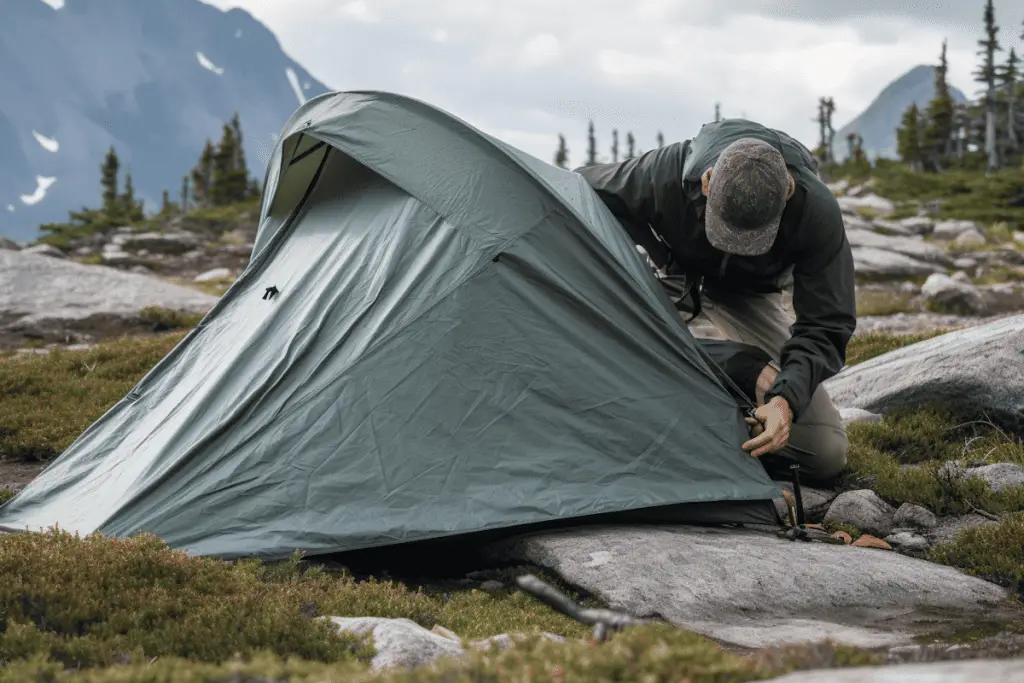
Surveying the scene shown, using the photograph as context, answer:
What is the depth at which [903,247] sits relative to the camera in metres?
28.5

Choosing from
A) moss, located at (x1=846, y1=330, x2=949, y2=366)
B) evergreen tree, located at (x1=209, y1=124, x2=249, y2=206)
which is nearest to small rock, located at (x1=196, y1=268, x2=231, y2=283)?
moss, located at (x1=846, y1=330, x2=949, y2=366)

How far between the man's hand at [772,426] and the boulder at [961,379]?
3.10 m

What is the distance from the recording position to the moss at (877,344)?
12.1 metres

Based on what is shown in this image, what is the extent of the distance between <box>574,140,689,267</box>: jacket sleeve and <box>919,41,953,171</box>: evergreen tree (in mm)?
68387

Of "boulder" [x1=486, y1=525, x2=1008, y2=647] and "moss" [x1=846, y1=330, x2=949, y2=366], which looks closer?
"boulder" [x1=486, y1=525, x2=1008, y2=647]

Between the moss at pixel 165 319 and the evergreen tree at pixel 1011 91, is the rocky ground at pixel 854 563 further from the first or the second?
the evergreen tree at pixel 1011 91

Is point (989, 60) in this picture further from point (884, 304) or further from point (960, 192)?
point (884, 304)

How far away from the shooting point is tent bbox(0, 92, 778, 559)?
5680 millimetres

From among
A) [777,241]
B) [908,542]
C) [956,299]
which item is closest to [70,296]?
[777,241]

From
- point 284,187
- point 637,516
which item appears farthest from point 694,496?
point 284,187

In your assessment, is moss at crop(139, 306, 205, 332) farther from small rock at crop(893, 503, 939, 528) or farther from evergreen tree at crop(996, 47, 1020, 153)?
evergreen tree at crop(996, 47, 1020, 153)

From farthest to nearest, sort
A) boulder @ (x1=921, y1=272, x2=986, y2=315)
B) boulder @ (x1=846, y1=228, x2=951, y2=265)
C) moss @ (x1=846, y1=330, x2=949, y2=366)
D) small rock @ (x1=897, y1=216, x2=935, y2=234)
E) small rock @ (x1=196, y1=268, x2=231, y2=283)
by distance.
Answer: small rock @ (x1=897, y1=216, x2=935, y2=234)
small rock @ (x1=196, y1=268, x2=231, y2=283)
boulder @ (x1=846, y1=228, x2=951, y2=265)
boulder @ (x1=921, y1=272, x2=986, y2=315)
moss @ (x1=846, y1=330, x2=949, y2=366)

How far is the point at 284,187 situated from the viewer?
8.49 m

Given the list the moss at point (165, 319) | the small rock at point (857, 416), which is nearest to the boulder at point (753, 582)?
the small rock at point (857, 416)
